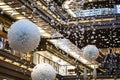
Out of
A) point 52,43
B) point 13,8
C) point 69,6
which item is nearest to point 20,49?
point 13,8

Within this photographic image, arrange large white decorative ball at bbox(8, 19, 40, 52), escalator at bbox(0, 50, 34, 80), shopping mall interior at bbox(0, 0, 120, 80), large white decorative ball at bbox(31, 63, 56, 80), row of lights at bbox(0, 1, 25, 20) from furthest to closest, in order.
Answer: escalator at bbox(0, 50, 34, 80), shopping mall interior at bbox(0, 0, 120, 80), row of lights at bbox(0, 1, 25, 20), large white decorative ball at bbox(31, 63, 56, 80), large white decorative ball at bbox(8, 19, 40, 52)

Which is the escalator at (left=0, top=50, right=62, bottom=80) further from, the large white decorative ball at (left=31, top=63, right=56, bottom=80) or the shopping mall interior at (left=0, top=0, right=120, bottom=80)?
the large white decorative ball at (left=31, top=63, right=56, bottom=80)

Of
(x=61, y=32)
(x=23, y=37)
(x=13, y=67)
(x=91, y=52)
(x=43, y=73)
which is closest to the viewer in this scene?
(x=23, y=37)

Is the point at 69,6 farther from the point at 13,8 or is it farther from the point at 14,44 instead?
the point at 14,44

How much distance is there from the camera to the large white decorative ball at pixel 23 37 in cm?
→ 344

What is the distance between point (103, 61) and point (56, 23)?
21.9 feet

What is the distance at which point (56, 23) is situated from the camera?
11297mm

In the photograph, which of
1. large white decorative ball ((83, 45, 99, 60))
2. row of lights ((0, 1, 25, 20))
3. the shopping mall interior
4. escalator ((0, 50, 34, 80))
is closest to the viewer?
large white decorative ball ((83, 45, 99, 60))

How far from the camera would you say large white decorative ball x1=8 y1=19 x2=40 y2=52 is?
3.44m

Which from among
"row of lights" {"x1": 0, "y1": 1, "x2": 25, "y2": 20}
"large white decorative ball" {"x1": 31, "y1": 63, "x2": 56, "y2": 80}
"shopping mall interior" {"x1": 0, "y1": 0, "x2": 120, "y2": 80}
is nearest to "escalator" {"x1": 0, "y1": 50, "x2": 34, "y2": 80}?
"shopping mall interior" {"x1": 0, "y1": 0, "x2": 120, "y2": 80}

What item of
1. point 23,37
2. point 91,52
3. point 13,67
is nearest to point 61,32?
point 13,67

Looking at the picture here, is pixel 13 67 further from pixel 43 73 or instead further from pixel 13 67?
pixel 43 73

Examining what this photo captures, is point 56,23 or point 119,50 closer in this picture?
point 56,23

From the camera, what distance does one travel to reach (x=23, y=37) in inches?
135
